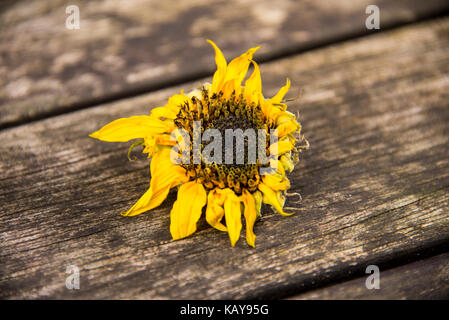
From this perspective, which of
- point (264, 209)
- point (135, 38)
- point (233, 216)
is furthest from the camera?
point (135, 38)

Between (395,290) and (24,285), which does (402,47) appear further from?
(24,285)

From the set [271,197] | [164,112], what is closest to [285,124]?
[271,197]

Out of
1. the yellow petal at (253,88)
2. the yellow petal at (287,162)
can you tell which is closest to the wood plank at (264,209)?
the yellow petal at (287,162)

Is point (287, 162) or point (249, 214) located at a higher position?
point (287, 162)

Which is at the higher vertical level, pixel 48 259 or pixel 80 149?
pixel 80 149

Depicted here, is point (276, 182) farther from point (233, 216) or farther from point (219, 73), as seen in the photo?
point (219, 73)
